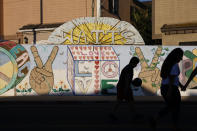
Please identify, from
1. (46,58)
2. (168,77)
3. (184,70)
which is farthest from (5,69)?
(168,77)

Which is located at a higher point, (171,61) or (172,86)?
(171,61)

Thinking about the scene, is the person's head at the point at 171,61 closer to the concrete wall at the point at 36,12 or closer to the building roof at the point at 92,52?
the building roof at the point at 92,52

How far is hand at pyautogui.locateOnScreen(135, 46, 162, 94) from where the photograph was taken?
1470cm

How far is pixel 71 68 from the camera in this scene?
1451 cm

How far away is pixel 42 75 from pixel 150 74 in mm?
5143

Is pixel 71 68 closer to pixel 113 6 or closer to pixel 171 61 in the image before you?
pixel 171 61

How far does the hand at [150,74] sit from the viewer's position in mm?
14703

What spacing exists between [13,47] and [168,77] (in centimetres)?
967

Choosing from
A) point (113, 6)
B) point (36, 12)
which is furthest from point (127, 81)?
point (36, 12)

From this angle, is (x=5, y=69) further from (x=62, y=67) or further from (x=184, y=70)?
(x=184, y=70)

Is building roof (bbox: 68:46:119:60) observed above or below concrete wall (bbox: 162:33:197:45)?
below
